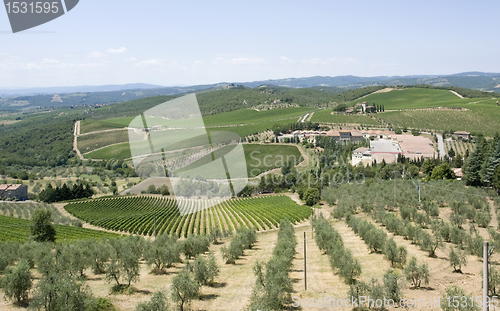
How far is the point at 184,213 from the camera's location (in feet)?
162

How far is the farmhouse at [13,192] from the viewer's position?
67.5 metres

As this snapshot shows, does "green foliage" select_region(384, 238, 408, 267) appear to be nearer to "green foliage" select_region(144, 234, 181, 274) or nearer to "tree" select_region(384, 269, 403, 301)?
"tree" select_region(384, 269, 403, 301)

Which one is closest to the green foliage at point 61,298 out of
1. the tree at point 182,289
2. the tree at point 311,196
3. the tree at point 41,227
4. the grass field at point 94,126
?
the tree at point 182,289

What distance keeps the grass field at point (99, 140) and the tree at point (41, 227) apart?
96.9 metres

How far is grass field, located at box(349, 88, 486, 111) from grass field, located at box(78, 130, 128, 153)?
10174 centimetres

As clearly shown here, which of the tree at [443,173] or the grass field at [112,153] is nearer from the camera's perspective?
the tree at [443,173]

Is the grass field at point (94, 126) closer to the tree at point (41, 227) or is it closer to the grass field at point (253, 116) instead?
the grass field at point (253, 116)

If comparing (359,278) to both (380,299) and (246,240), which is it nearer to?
(380,299)

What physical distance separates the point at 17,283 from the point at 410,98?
174 m

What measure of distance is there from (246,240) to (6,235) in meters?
24.5

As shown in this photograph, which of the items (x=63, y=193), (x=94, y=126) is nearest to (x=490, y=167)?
(x=63, y=193)

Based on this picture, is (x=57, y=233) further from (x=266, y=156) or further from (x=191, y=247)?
(x=266, y=156)

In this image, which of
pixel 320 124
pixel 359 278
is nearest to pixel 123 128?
pixel 320 124

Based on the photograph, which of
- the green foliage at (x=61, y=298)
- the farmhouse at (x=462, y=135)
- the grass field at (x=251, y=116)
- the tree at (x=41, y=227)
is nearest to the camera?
the green foliage at (x=61, y=298)
